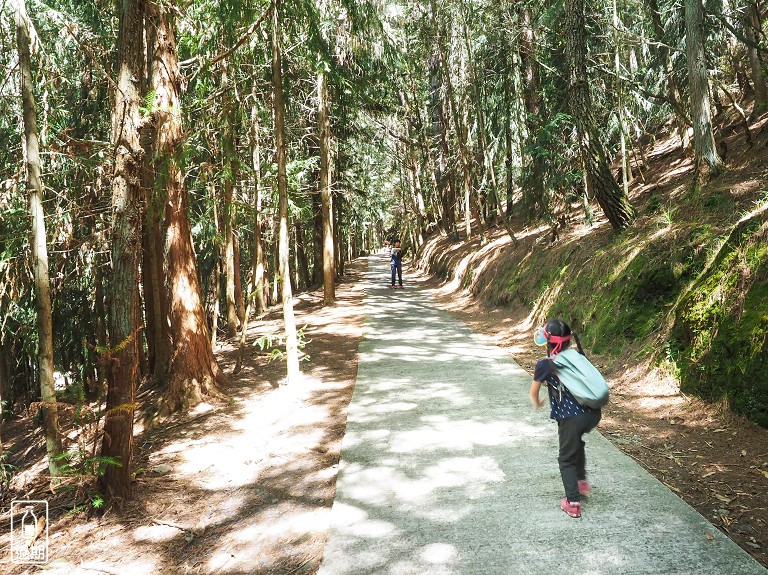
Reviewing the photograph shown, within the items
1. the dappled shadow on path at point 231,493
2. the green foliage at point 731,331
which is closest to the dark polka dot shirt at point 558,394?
the dappled shadow on path at point 231,493

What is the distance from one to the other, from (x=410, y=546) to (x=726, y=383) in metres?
4.03

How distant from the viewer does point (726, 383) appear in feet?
18.5

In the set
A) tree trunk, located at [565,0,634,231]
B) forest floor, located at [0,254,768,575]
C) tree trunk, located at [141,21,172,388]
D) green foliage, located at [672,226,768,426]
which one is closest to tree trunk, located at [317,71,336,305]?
tree trunk, located at [141,21,172,388]

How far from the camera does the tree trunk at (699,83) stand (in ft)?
29.1

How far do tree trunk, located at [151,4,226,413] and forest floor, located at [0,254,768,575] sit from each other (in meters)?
0.50

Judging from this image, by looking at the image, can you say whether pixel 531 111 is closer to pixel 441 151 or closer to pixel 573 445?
pixel 441 151

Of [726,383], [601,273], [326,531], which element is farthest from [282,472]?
[601,273]

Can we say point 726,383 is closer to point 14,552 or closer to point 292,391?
point 292,391

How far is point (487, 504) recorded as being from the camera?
4324 millimetres

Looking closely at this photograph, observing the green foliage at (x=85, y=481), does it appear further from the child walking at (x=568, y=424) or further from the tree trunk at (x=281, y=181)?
the child walking at (x=568, y=424)

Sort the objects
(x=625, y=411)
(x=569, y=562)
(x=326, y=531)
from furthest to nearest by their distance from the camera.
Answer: (x=625, y=411) → (x=326, y=531) → (x=569, y=562)

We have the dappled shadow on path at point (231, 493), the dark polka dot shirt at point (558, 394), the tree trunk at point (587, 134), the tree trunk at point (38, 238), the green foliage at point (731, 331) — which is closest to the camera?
the dark polka dot shirt at point (558, 394)

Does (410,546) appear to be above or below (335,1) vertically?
below

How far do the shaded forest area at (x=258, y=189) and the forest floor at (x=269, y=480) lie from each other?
1.04 ft
